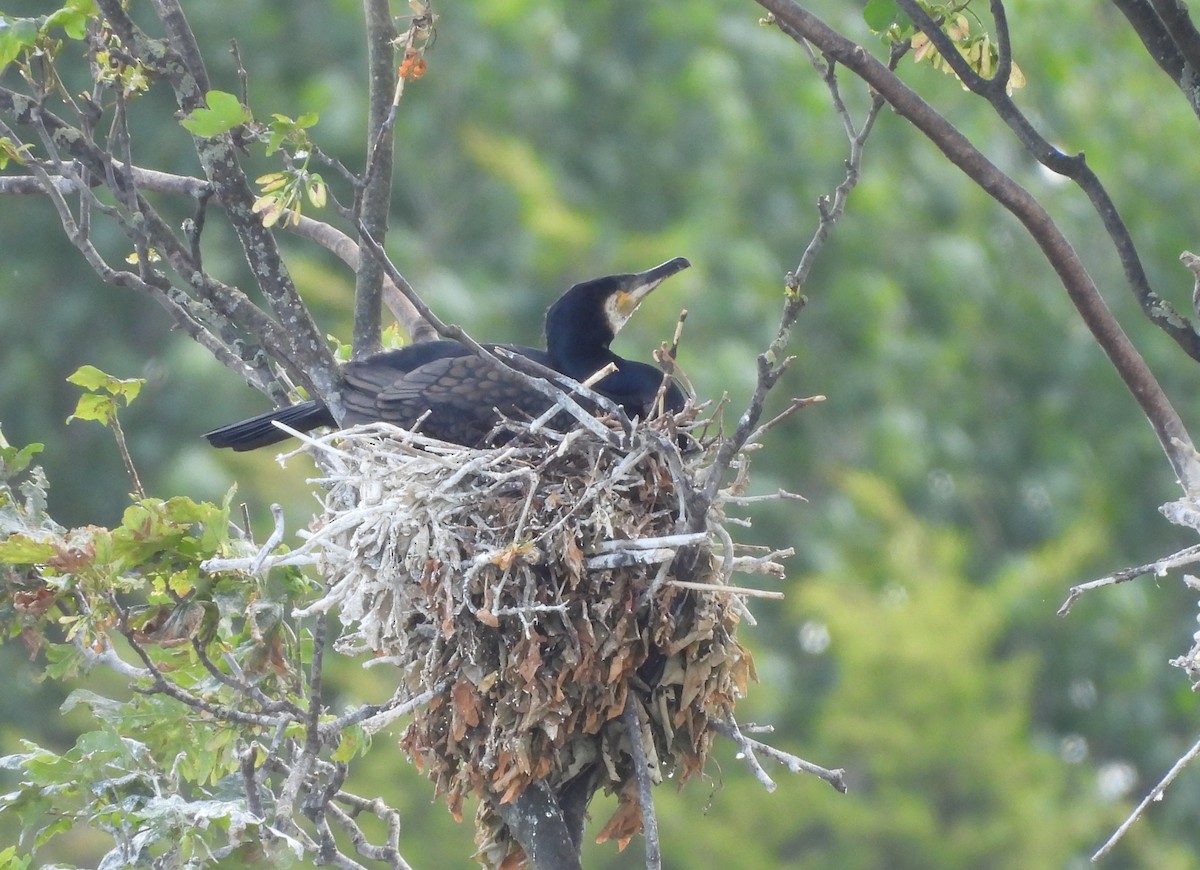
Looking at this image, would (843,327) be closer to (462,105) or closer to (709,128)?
(709,128)

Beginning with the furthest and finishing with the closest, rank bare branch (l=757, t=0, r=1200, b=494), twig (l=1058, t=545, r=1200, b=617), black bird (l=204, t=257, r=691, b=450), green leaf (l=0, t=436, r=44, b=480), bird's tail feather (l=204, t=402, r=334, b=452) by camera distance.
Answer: bird's tail feather (l=204, t=402, r=334, b=452), black bird (l=204, t=257, r=691, b=450), green leaf (l=0, t=436, r=44, b=480), bare branch (l=757, t=0, r=1200, b=494), twig (l=1058, t=545, r=1200, b=617)

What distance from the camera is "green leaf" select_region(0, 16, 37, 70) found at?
2.47 meters

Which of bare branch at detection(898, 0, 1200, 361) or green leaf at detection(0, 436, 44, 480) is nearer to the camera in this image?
bare branch at detection(898, 0, 1200, 361)

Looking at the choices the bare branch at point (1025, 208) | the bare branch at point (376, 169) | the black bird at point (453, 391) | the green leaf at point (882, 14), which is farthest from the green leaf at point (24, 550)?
the green leaf at point (882, 14)

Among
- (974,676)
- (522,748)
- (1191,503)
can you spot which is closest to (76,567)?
(522,748)

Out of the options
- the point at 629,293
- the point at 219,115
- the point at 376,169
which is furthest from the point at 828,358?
the point at 219,115

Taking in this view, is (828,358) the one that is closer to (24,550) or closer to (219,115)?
(24,550)

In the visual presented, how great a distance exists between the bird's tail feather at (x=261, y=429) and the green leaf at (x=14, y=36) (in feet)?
4.21

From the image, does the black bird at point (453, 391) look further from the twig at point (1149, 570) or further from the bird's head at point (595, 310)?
the twig at point (1149, 570)

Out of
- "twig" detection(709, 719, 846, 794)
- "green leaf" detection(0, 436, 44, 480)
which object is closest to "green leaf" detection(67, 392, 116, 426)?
"green leaf" detection(0, 436, 44, 480)

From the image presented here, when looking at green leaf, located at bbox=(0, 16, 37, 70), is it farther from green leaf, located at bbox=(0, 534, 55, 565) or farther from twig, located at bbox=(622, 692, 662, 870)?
twig, located at bbox=(622, 692, 662, 870)

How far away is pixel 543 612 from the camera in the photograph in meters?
2.90

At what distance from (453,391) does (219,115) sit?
3.80 ft

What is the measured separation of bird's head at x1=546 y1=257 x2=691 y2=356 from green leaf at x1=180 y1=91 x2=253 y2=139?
5.58 feet
